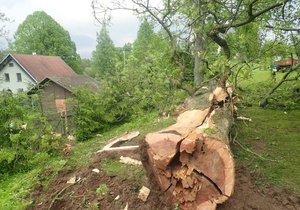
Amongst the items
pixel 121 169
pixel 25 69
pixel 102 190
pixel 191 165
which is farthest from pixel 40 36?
pixel 191 165

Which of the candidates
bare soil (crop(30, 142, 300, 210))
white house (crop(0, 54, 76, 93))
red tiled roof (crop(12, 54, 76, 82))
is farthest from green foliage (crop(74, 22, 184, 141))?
red tiled roof (crop(12, 54, 76, 82))

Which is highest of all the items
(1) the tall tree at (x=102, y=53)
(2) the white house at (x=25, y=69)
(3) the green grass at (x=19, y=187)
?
(1) the tall tree at (x=102, y=53)

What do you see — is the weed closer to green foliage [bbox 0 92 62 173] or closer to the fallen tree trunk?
the fallen tree trunk

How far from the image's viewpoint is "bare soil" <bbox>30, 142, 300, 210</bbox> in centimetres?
390

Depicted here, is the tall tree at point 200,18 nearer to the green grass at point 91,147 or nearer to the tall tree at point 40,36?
Result: the green grass at point 91,147

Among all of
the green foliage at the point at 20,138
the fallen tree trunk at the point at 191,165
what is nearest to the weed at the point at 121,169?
the fallen tree trunk at the point at 191,165

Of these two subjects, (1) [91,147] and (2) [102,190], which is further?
(1) [91,147]

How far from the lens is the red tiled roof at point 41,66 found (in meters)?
25.7

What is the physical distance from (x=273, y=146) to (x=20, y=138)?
17.3 feet

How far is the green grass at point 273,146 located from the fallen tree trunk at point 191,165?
1.39 meters

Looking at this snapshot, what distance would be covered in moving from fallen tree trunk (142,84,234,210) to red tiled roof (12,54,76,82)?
76.8ft

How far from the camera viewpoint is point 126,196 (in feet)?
13.4

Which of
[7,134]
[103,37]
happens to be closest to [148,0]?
[7,134]

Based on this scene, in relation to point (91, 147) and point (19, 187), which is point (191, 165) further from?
point (91, 147)
